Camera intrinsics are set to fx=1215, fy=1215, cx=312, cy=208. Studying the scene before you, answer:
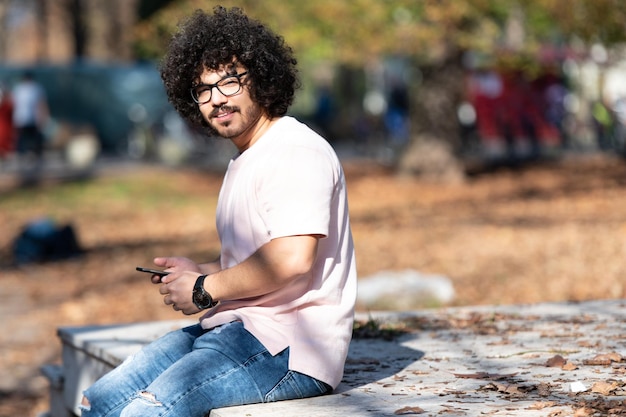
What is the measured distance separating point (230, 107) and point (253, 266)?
599mm

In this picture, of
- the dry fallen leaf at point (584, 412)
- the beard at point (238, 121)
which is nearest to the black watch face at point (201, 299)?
the beard at point (238, 121)

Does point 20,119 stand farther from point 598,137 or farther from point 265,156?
point 265,156

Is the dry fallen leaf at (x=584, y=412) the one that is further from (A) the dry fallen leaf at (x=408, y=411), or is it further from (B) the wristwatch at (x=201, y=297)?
(B) the wristwatch at (x=201, y=297)

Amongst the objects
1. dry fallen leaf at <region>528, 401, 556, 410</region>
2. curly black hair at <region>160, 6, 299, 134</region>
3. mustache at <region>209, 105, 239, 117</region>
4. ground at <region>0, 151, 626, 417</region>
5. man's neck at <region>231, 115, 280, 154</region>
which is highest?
curly black hair at <region>160, 6, 299, 134</region>

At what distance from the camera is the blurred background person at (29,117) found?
2633 centimetres

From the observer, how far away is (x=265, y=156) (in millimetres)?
4105

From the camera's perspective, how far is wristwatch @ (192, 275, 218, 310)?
13.3 feet

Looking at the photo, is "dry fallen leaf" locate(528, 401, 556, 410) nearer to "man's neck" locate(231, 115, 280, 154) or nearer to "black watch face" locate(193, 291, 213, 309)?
"black watch face" locate(193, 291, 213, 309)

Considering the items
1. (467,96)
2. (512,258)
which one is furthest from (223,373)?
(467,96)

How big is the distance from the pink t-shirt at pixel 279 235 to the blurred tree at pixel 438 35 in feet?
45.5

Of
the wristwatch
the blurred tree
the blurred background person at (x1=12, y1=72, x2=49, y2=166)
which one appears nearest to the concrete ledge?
the wristwatch

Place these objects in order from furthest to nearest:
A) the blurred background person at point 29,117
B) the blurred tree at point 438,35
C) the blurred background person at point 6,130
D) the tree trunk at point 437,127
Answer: the blurred background person at point 6,130, the blurred background person at point 29,117, the tree trunk at point 437,127, the blurred tree at point 438,35

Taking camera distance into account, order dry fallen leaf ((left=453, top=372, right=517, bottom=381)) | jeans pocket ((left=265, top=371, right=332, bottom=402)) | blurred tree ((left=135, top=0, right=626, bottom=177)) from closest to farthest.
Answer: jeans pocket ((left=265, top=371, right=332, bottom=402))
dry fallen leaf ((left=453, top=372, right=517, bottom=381))
blurred tree ((left=135, top=0, right=626, bottom=177))

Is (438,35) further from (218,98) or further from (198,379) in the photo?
(198,379)
